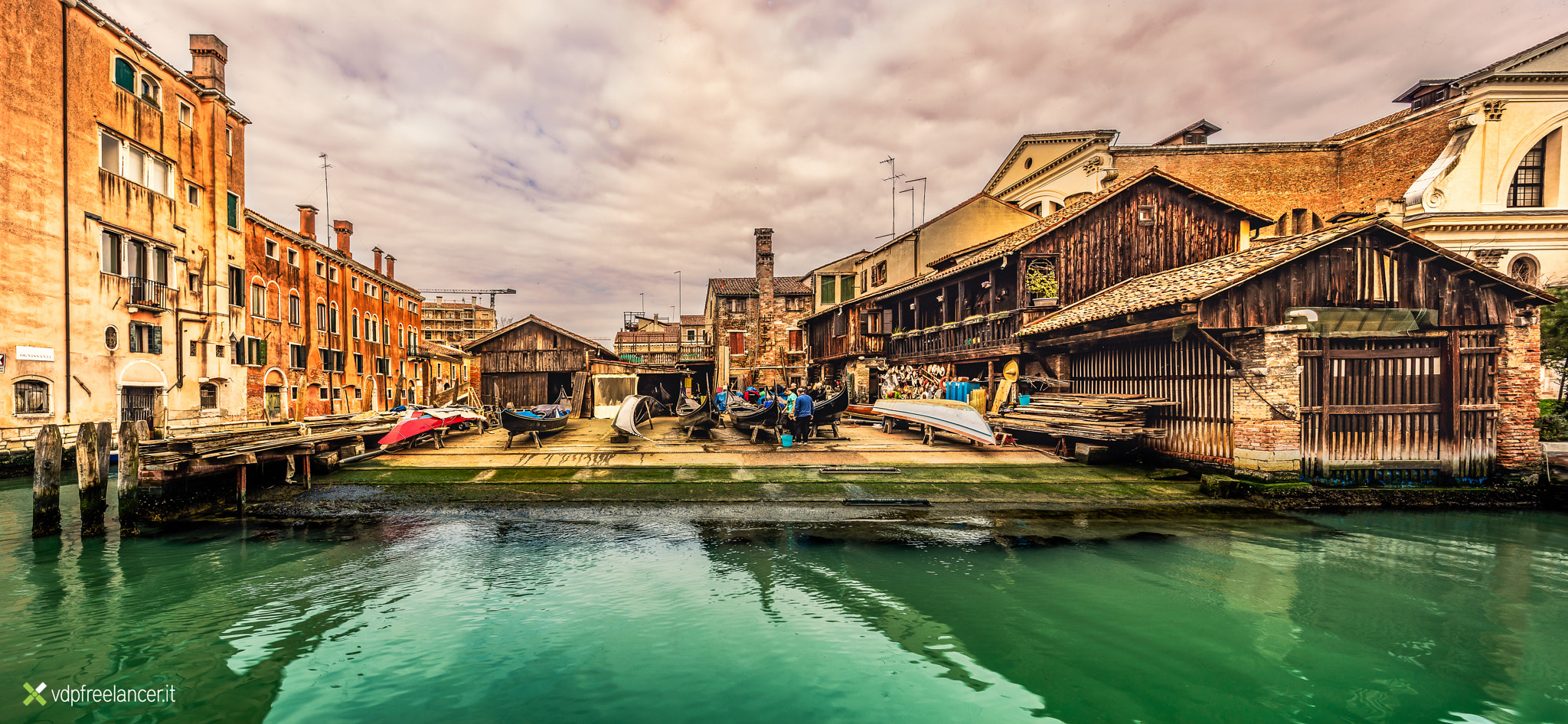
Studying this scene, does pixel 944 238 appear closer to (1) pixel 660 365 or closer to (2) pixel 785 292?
(2) pixel 785 292

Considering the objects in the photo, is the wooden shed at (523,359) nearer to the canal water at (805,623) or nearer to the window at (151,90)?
the window at (151,90)

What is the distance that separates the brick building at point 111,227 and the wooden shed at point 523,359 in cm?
976

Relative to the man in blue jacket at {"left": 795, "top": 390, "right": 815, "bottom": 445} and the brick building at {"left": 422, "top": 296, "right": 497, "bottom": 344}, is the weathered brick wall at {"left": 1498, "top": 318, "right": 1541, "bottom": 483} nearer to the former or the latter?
the man in blue jacket at {"left": 795, "top": 390, "right": 815, "bottom": 445}

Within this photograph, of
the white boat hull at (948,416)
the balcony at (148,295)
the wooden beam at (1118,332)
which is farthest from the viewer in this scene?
the balcony at (148,295)

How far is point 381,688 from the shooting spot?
5242 mm

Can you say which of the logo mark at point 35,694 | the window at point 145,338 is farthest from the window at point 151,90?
the logo mark at point 35,694

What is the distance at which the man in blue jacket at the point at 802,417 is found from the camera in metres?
16.8

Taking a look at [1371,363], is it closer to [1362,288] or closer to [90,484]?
[1362,288]

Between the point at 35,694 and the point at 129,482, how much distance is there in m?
6.69

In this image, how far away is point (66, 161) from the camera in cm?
1820

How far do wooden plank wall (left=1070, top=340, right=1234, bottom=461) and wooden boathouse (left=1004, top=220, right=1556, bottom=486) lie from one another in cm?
14

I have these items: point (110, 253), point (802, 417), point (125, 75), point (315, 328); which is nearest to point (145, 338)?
point (110, 253)

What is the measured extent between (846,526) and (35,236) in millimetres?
25481

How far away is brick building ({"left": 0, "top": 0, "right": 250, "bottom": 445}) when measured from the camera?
55.6 feet
